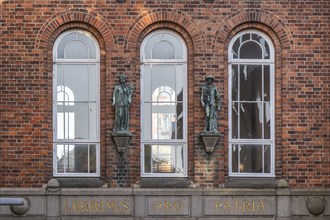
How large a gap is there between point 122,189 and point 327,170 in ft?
13.3

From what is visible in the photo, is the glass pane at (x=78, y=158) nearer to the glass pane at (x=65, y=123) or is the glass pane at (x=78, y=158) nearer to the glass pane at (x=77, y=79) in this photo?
the glass pane at (x=65, y=123)

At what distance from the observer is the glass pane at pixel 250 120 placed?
1560 centimetres

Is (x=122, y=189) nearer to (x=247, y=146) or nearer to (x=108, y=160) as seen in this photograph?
(x=108, y=160)

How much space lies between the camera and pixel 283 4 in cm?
1553

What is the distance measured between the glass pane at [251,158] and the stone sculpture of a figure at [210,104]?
0.78 metres

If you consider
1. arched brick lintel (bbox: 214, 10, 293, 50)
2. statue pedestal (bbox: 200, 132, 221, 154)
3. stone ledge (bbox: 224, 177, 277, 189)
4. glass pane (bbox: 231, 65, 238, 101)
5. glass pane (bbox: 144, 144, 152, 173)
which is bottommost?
stone ledge (bbox: 224, 177, 277, 189)

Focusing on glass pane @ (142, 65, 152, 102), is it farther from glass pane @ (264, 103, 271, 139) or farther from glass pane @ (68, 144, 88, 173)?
→ glass pane @ (264, 103, 271, 139)

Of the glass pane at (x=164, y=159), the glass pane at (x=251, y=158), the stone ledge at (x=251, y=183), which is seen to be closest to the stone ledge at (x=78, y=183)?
the glass pane at (x=164, y=159)

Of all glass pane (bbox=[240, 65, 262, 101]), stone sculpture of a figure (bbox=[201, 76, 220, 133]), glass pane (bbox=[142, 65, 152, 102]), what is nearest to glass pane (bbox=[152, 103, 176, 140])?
glass pane (bbox=[142, 65, 152, 102])

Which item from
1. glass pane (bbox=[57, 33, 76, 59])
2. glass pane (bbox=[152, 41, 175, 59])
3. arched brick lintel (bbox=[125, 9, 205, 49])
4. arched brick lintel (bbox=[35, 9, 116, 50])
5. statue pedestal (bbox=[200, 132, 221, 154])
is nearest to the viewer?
statue pedestal (bbox=[200, 132, 221, 154])

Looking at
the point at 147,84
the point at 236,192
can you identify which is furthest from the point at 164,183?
the point at 147,84

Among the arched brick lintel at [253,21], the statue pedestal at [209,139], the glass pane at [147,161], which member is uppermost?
the arched brick lintel at [253,21]

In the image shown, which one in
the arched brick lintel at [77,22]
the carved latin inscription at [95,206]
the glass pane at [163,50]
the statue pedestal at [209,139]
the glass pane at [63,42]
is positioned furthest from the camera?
the glass pane at [163,50]

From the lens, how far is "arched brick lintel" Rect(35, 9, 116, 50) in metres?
15.3
